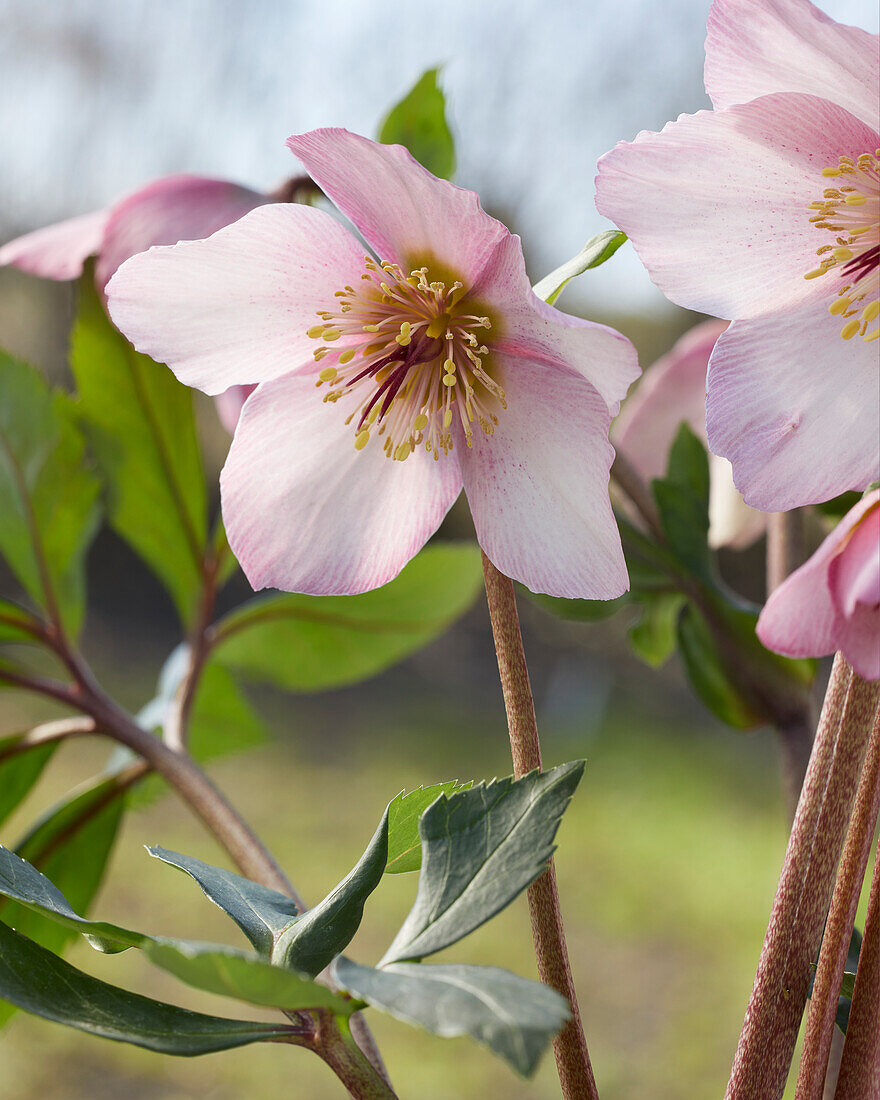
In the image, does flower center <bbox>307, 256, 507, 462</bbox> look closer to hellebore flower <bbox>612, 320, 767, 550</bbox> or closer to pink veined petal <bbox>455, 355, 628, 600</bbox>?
pink veined petal <bbox>455, 355, 628, 600</bbox>

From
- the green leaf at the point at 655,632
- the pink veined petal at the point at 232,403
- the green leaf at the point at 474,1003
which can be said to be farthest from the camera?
the green leaf at the point at 655,632

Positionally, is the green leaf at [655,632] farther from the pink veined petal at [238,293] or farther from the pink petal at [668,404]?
the pink veined petal at [238,293]

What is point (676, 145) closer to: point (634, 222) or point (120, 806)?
point (634, 222)

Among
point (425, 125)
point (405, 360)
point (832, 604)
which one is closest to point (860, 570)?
point (832, 604)

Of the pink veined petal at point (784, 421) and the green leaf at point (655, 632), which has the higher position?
the pink veined petal at point (784, 421)

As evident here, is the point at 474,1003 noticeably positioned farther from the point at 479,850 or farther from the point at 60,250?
the point at 60,250

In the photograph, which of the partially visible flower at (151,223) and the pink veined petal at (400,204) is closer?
the pink veined petal at (400,204)

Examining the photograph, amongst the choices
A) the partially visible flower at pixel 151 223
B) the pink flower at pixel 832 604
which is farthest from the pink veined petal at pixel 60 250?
the pink flower at pixel 832 604
